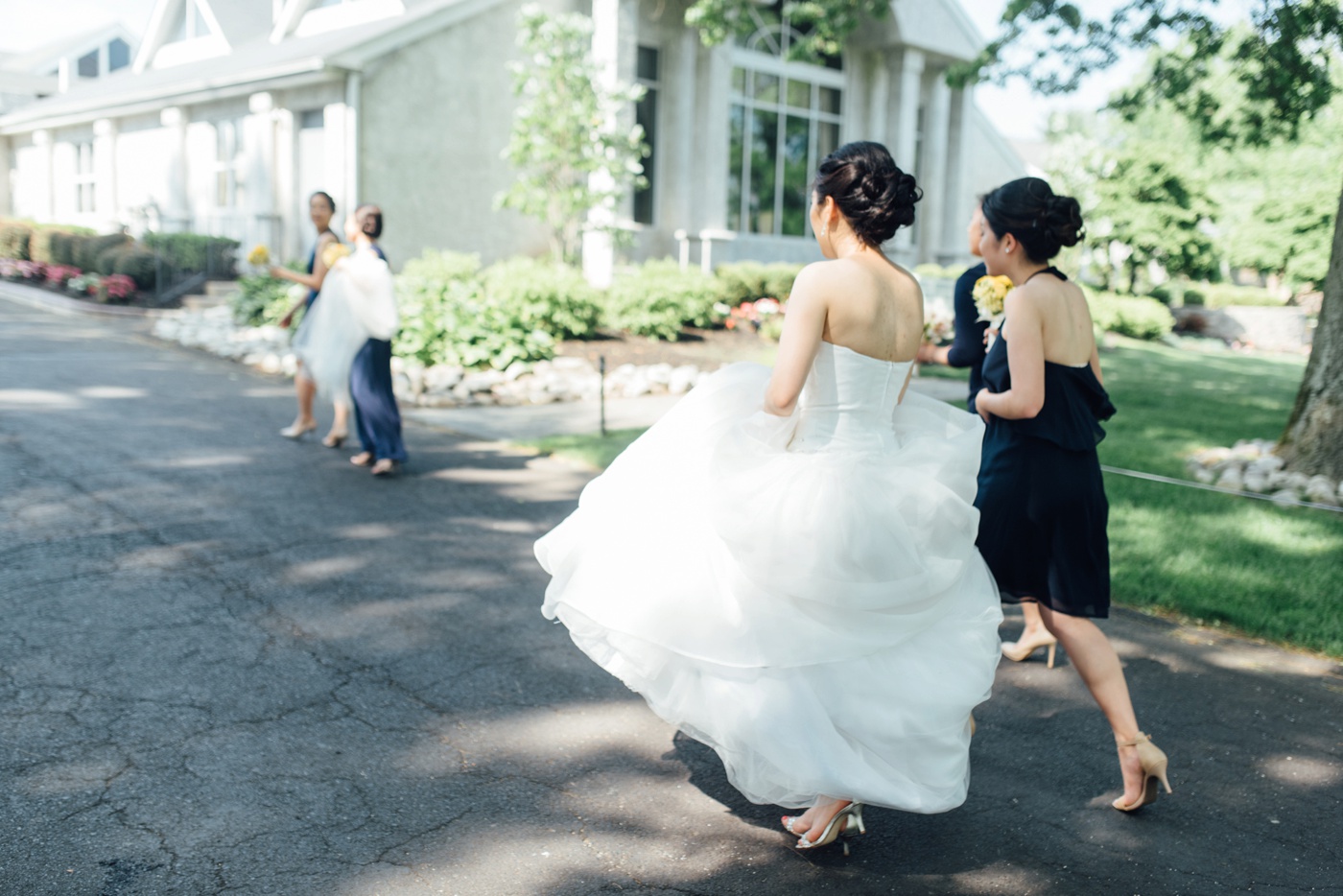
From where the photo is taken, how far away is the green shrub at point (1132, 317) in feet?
85.4

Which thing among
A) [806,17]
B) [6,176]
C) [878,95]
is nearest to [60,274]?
[806,17]

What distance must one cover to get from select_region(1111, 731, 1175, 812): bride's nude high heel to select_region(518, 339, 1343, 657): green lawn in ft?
7.49

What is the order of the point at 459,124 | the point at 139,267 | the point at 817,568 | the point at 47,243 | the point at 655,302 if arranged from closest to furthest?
the point at 817,568 < the point at 655,302 < the point at 459,124 < the point at 139,267 < the point at 47,243

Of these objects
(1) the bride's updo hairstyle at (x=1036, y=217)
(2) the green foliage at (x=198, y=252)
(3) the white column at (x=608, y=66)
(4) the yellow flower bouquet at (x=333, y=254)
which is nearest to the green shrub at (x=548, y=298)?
(3) the white column at (x=608, y=66)

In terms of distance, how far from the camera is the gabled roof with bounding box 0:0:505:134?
18438 millimetres

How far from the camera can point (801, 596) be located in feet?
10.5

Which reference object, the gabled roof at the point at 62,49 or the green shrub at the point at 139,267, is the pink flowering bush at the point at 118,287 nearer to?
the green shrub at the point at 139,267

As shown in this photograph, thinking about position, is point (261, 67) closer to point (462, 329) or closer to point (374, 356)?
point (462, 329)

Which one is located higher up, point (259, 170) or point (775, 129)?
point (775, 129)

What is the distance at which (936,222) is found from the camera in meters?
28.4

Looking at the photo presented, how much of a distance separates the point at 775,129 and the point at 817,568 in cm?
2218

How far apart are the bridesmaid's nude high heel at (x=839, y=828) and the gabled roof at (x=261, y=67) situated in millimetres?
17444

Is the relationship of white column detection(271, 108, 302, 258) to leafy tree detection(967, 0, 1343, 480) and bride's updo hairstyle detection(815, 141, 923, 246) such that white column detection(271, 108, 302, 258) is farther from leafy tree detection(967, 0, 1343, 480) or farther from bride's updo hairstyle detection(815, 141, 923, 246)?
bride's updo hairstyle detection(815, 141, 923, 246)

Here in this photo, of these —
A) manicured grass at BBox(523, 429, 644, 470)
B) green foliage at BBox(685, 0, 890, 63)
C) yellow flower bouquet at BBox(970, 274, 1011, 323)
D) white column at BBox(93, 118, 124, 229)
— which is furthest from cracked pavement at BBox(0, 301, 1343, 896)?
white column at BBox(93, 118, 124, 229)
